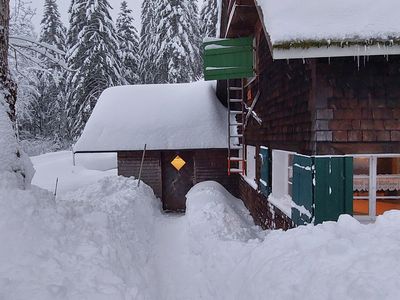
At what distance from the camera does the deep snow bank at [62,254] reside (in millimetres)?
3916

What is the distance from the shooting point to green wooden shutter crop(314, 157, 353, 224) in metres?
5.21

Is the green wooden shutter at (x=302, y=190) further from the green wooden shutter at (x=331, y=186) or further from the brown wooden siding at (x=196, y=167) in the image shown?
the brown wooden siding at (x=196, y=167)

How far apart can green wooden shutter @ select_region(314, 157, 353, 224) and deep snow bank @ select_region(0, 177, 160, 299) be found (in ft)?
9.55

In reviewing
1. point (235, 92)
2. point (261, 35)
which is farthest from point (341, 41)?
point (235, 92)

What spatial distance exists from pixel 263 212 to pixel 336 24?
5203 mm

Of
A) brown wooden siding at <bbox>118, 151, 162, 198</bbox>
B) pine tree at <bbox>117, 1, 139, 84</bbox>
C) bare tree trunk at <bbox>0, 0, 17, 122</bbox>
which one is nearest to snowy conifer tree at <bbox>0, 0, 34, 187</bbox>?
bare tree trunk at <bbox>0, 0, 17, 122</bbox>

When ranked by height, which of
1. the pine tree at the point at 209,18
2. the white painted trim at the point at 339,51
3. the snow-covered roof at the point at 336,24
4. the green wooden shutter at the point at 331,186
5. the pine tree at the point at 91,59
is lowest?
the green wooden shutter at the point at 331,186

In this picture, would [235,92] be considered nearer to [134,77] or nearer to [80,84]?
[80,84]

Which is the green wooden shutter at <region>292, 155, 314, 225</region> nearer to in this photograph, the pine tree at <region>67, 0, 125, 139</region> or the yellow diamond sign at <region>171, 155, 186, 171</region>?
the yellow diamond sign at <region>171, 155, 186, 171</region>

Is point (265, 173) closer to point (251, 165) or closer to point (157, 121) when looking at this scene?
point (251, 165)

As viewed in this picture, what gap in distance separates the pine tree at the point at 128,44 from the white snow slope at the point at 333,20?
26.7 metres

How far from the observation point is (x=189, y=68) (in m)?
29.5

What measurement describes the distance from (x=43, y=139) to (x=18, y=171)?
96.6ft

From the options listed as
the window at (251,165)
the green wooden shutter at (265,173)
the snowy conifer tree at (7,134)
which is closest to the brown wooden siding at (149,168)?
the window at (251,165)
